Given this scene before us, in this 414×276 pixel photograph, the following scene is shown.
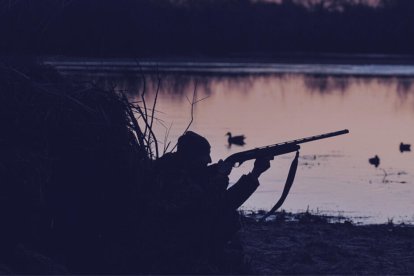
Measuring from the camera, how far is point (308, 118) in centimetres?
2970

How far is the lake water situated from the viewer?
1436 centimetres

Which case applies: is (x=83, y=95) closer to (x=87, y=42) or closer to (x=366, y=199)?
(x=87, y=42)

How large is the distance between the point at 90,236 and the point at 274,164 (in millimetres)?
9855

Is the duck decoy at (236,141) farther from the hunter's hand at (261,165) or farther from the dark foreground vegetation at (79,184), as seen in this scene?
the dark foreground vegetation at (79,184)

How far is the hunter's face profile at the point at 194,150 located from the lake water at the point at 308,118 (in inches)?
22.2

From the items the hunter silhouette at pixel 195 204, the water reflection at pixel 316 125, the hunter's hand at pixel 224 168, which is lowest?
the water reflection at pixel 316 125

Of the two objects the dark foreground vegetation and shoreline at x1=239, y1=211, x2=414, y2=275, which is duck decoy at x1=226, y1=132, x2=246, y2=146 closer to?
shoreline at x1=239, y1=211, x2=414, y2=275

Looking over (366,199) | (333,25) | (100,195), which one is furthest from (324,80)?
(100,195)

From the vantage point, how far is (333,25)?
6619cm

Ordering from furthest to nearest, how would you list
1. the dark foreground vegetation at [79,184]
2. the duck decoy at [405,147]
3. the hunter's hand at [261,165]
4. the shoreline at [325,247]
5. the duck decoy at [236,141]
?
the duck decoy at [236,141] < the duck decoy at [405,147] < the shoreline at [325,247] < the hunter's hand at [261,165] < the dark foreground vegetation at [79,184]

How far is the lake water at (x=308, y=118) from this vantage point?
14.4 m

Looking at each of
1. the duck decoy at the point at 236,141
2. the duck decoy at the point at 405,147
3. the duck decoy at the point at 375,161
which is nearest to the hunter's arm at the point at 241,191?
the duck decoy at the point at 375,161

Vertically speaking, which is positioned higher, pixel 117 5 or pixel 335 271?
pixel 117 5

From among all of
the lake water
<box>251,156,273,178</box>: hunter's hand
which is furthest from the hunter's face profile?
the lake water
